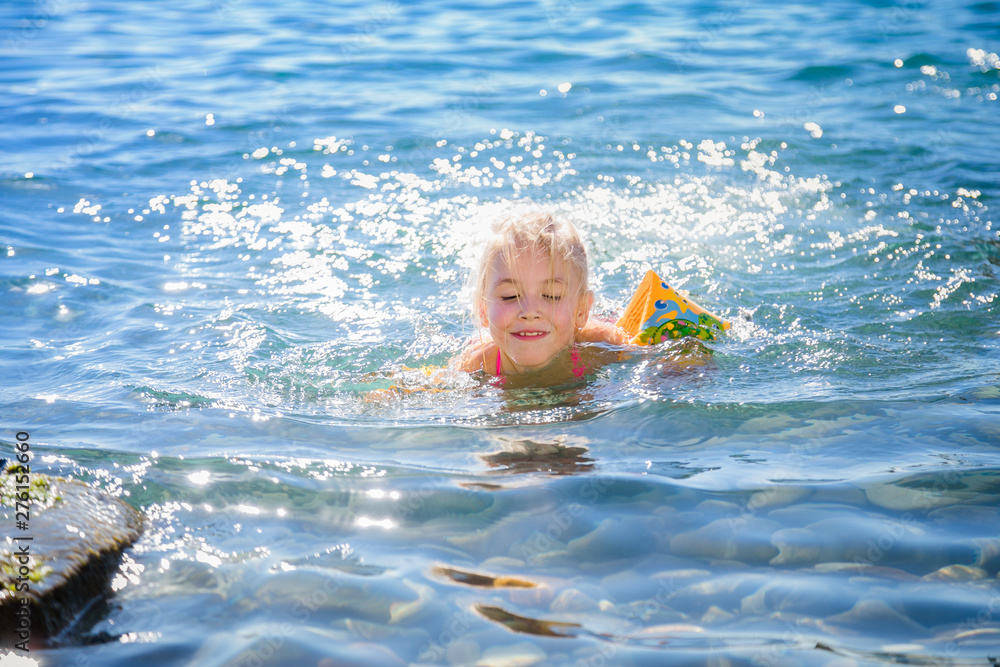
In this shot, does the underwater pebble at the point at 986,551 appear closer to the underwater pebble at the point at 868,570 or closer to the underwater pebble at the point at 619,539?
the underwater pebble at the point at 868,570

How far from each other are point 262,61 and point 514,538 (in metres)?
10.9

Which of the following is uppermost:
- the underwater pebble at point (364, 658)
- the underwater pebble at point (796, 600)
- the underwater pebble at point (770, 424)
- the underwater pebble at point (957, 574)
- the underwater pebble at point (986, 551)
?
the underwater pebble at point (770, 424)

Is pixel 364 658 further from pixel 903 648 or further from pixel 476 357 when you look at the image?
pixel 476 357

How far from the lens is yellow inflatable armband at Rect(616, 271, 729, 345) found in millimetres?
5059

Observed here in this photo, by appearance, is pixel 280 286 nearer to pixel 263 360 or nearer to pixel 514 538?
pixel 263 360

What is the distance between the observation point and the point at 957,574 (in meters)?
2.90

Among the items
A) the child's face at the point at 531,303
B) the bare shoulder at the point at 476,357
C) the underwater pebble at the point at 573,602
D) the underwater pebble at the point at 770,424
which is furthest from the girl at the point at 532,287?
the underwater pebble at the point at 573,602

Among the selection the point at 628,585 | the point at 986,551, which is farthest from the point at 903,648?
the point at 628,585

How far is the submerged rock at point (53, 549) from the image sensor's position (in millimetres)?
2682

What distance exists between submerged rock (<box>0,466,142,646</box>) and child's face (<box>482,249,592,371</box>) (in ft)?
6.49

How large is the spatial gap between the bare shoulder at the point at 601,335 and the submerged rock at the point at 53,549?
2.63m

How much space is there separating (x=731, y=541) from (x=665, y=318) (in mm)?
2115

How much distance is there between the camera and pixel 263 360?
16.9 feet

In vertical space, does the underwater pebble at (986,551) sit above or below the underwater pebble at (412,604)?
above
